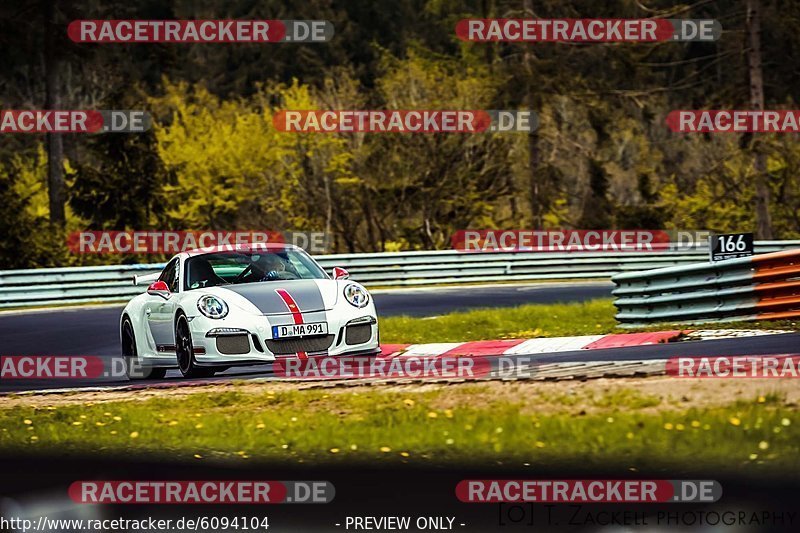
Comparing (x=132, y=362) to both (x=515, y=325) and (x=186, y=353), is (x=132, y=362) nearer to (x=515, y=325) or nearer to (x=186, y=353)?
(x=186, y=353)

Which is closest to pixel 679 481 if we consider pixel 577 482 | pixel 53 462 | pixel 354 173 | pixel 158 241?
pixel 577 482

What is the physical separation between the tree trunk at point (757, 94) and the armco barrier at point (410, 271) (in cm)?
400

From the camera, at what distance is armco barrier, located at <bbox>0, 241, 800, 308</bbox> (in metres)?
26.0

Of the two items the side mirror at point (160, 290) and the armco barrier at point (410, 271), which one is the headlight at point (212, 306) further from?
the armco barrier at point (410, 271)

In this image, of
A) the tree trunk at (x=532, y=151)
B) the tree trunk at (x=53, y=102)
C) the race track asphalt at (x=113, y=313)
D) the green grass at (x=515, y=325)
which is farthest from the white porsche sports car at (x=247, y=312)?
the tree trunk at (x=532, y=151)

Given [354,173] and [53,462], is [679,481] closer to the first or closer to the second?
[53,462]

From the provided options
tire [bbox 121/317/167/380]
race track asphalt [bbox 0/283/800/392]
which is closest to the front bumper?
race track asphalt [bbox 0/283/800/392]

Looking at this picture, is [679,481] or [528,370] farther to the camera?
[528,370]

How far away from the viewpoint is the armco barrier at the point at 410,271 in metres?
26.0

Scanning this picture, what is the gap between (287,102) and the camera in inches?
1962

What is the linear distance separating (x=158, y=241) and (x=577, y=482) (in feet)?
95.5

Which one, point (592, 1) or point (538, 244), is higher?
point (592, 1)

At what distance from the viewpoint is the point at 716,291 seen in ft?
48.8

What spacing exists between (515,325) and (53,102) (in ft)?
79.5
